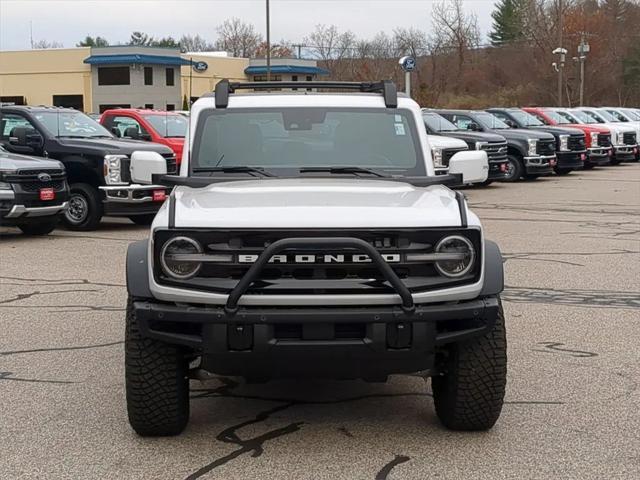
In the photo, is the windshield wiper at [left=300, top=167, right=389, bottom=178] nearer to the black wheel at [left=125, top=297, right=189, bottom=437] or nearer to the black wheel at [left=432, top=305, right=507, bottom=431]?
the black wheel at [left=432, top=305, right=507, bottom=431]

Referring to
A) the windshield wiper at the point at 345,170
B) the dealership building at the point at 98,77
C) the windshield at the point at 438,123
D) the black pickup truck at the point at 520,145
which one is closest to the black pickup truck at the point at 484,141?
the windshield at the point at 438,123

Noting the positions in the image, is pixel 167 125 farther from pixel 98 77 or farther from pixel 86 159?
pixel 98 77

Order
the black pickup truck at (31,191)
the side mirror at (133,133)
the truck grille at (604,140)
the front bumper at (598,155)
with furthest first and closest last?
the truck grille at (604,140), the front bumper at (598,155), the side mirror at (133,133), the black pickup truck at (31,191)

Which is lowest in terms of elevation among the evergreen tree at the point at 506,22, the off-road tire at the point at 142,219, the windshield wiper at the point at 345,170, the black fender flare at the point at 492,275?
the off-road tire at the point at 142,219

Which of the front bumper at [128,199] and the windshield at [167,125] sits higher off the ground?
the windshield at [167,125]

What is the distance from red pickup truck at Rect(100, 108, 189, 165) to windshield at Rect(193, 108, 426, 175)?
10.5 metres

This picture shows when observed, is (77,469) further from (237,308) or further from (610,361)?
(610,361)

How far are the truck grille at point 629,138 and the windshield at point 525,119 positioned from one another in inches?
192

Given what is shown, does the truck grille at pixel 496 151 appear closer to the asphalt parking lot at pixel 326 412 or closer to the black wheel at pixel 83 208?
the black wheel at pixel 83 208

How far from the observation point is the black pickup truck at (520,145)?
23469 millimetres

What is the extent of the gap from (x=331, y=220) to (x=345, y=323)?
1.65 ft

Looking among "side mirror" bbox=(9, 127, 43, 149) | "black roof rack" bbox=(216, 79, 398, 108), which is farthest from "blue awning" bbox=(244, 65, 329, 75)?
"black roof rack" bbox=(216, 79, 398, 108)

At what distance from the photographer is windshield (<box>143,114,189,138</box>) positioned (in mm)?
16859

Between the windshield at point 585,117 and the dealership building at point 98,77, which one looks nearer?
the windshield at point 585,117
